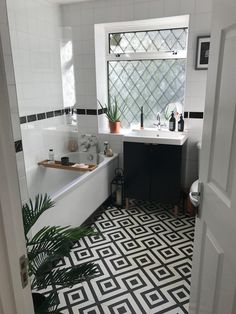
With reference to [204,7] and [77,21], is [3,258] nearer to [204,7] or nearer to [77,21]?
[204,7]

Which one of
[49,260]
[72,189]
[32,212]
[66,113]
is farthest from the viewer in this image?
[66,113]

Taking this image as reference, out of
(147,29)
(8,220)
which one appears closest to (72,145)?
(147,29)

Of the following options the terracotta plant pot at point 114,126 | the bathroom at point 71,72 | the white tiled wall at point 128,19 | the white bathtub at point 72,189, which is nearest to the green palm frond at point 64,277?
the white bathtub at point 72,189

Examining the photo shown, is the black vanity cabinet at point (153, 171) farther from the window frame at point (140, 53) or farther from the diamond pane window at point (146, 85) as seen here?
the window frame at point (140, 53)

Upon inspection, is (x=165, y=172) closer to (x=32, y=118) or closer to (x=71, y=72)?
(x=32, y=118)

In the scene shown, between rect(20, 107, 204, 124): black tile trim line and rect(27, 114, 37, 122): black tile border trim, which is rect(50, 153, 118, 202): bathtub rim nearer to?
rect(20, 107, 204, 124): black tile trim line

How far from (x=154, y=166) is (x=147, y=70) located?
1.21 m

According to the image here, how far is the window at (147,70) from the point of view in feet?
9.43

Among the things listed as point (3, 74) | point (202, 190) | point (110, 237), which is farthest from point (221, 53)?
point (110, 237)

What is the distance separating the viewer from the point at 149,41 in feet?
9.70

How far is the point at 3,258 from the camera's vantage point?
64 centimetres

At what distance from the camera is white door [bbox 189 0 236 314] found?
33.6 inches

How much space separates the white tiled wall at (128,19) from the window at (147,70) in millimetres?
285

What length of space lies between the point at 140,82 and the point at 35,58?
124cm
